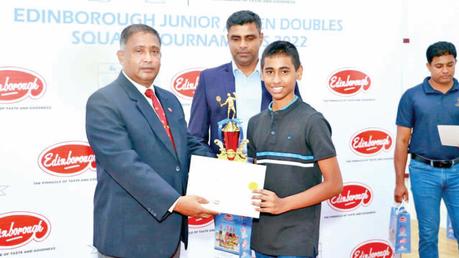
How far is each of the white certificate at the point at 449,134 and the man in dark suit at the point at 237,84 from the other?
1.49 meters

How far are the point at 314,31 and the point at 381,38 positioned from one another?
69 centimetres

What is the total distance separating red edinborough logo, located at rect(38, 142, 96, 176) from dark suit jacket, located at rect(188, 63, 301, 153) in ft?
2.85

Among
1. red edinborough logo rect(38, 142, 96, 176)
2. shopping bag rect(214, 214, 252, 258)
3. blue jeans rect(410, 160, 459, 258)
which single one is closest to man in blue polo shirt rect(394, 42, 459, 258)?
blue jeans rect(410, 160, 459, 258)

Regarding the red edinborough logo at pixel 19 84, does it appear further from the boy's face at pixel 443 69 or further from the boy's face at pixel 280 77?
the boy's face at pixel 443 69

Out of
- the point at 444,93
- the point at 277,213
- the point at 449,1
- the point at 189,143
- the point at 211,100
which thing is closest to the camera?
the point at 277,213

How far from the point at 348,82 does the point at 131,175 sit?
2683 mm

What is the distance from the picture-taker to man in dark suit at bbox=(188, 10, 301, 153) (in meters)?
3.02

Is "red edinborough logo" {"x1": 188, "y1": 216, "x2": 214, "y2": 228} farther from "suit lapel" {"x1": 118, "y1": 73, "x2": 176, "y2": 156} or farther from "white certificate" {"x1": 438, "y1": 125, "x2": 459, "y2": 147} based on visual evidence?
"white certificate" {"x1": 438, "y1": 125, "x2": 459, "y2": 147}

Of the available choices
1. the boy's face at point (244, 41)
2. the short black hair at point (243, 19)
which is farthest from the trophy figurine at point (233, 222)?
the short black hair at point (243, 19)

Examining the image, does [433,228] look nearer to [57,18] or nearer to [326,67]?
[326,67]

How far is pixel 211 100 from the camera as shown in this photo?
308 centimetres

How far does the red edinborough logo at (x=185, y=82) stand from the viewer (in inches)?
148

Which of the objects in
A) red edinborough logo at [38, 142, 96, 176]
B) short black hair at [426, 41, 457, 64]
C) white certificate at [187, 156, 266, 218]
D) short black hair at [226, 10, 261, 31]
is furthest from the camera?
short black hair at [426, 41, 457, 64]

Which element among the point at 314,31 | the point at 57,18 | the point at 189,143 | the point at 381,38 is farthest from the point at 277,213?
the point at 381,38
